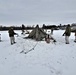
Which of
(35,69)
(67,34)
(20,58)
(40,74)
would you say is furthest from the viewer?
(67,34)

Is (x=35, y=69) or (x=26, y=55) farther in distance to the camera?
(x=26, y=55)

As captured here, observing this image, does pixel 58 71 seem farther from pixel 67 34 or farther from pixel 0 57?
pixel 67 34

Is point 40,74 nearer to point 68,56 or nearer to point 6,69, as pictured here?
point 6,69

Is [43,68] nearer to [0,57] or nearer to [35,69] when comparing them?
[35,69]

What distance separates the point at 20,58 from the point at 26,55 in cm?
73

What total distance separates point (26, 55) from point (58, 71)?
3526 millimetres

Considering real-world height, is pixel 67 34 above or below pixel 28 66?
above

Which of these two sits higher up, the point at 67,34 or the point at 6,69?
the point at 67,34

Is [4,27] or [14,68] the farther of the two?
[4,27]

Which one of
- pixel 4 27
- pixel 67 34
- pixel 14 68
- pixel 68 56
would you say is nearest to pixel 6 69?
pixel 14 68

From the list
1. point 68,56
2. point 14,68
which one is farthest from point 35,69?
point 68,56

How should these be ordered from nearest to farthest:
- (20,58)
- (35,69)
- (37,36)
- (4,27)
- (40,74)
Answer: (40,74) → (35,69) → (20,58) → (37,36) → (4,27)

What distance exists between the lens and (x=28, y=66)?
9.80 metres

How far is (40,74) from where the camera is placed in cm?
876
